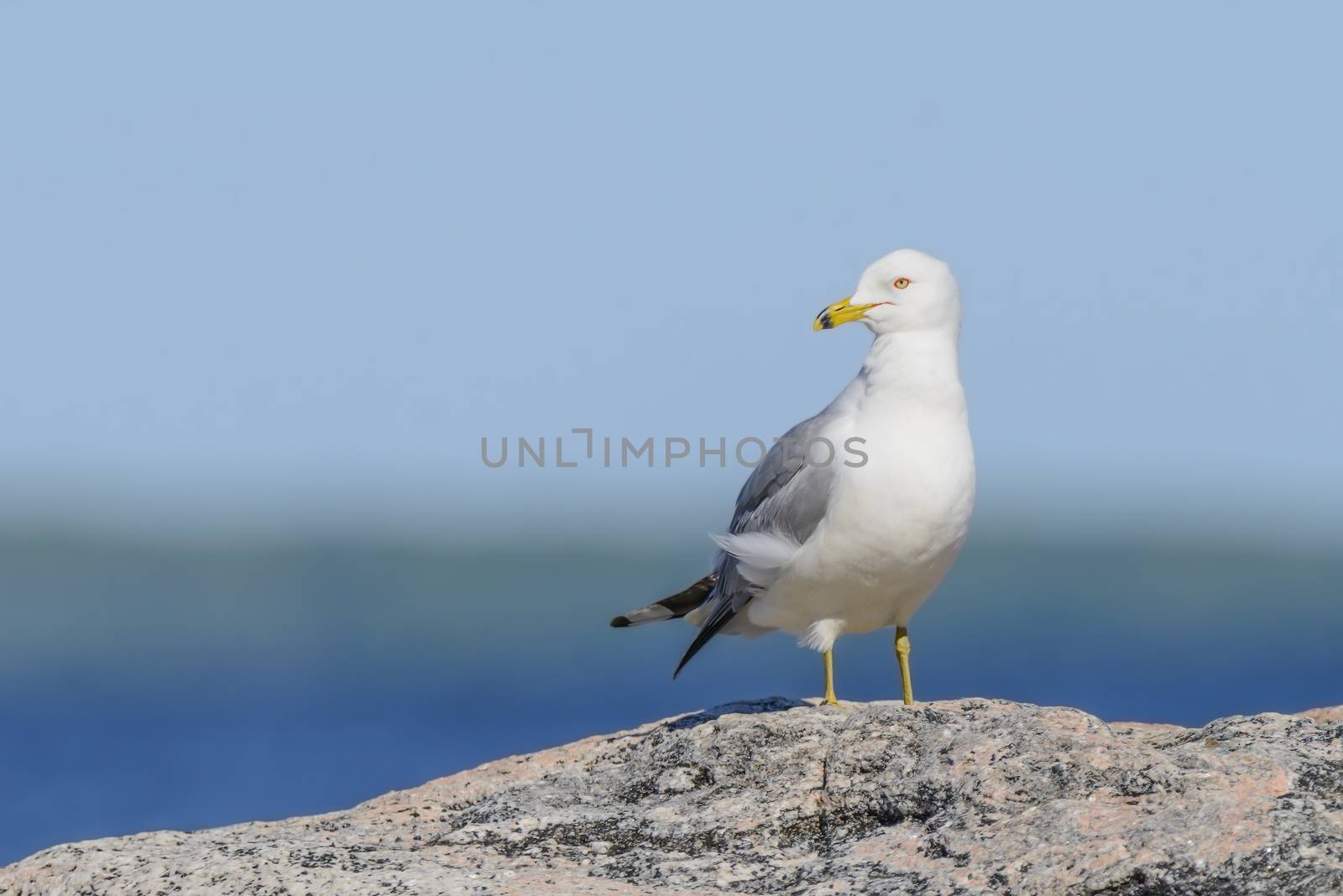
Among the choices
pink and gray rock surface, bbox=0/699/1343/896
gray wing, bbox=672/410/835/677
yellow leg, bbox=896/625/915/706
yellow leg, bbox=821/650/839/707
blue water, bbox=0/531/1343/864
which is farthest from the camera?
blue water, bbox=0/531/1343/864

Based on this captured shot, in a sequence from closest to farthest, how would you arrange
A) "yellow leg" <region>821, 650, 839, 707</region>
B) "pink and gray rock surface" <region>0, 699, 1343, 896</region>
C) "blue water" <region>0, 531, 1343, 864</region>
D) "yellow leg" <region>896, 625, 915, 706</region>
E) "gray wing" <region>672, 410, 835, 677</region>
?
"pink and gray rock surface" <region>0, 699, 1343, 896</region> < "yellow leg" <region>821, 650, 839, 707</region> < "gray wing" <region>672, 410, 835, 677</region> < "yellow leg" <region>896, 625, 915, 706</region> < "blue water" <region>0, 531, 1343, 864</region>

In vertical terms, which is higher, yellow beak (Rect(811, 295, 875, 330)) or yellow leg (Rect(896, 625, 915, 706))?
yellow beak (Rect(811, 295, 875, 330))

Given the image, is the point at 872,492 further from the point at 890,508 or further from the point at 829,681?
the point at 829,681

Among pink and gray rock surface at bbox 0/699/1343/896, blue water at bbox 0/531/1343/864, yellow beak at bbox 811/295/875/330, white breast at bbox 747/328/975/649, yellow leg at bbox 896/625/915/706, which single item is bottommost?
blue water at bbox 0/531/1343/864

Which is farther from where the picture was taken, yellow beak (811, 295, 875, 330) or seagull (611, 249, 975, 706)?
yellow beak (811, 295, 875, 330)

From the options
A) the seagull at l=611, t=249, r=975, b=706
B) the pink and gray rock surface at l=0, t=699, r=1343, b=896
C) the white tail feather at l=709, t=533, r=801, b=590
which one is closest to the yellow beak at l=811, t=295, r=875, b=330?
the seagull at l=611, t=249, r=975, b=706

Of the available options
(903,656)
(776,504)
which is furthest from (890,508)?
(903,656)

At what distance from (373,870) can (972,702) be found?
9.46ft

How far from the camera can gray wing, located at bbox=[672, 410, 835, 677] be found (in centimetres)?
923

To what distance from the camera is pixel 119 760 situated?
4416 centimetres

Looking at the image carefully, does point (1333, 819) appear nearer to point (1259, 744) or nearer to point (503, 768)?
point (1259, 744)

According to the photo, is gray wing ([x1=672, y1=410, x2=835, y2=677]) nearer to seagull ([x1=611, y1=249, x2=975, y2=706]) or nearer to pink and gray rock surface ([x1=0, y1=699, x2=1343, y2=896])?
seagull ([x1=611, y1=249, x2=975, y2=706])

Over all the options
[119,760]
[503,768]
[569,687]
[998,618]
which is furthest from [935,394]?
[998,618]

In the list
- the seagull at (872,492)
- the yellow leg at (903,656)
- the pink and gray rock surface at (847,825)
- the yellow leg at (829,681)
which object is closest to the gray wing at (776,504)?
the seagull at (872,492)
